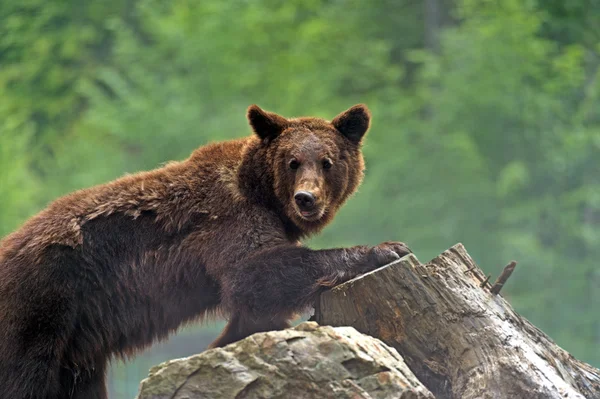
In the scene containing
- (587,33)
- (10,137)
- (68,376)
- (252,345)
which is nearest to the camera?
(252,345)

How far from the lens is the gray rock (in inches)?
167

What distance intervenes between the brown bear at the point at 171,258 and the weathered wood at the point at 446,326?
23 centimetres

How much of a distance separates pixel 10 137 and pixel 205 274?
14741mm

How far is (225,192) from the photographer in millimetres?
5730

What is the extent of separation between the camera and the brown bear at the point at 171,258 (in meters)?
5.18

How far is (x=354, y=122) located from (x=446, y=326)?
1.98 meters

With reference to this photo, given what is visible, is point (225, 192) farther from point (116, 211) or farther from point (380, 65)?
point (380, 65)

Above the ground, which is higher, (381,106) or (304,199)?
(381,106)

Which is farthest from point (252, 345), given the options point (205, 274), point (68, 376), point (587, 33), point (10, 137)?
point (587, 33)

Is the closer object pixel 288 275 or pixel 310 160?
pixel 288 275

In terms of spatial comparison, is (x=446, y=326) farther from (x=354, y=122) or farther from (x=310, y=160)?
(x=354, y=122)

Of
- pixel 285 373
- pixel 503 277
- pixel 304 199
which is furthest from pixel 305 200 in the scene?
pixel 285 373

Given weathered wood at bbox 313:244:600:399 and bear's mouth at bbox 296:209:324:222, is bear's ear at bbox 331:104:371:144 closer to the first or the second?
bear's mouth at bbox 296:209:324:222

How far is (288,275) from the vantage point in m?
5.23
